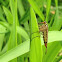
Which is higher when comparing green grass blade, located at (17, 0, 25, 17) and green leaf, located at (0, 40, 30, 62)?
green grass blade, located at (17, 0, 25, 17)

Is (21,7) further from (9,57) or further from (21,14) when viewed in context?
(9,57)

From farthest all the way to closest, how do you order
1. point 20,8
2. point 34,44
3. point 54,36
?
point 20,8 → point 54,36 → point 34,44

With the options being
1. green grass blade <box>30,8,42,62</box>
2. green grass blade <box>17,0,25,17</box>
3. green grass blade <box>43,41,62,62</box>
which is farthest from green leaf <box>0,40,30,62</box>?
green grass blade <box>17,0,25,17</box>

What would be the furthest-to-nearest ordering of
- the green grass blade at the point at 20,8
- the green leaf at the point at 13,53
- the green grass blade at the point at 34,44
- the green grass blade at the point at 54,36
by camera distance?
the green grass blade at the point at 20,8
the green grass blade at the point at 54,36
the green leaf at the point at 13,53
the green grass blade at the point at 34,44

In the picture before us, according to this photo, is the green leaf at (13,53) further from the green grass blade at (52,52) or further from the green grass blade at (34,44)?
the green grass blade at (52,52)

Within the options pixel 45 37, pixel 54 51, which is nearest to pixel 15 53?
pixel 45 37

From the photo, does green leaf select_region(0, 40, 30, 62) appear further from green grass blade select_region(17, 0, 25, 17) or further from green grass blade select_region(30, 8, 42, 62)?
green grass blade select_region(17, 0, 25, 17)

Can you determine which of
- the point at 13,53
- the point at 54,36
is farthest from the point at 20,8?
the point at 13,53

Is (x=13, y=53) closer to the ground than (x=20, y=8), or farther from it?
closer to the ground

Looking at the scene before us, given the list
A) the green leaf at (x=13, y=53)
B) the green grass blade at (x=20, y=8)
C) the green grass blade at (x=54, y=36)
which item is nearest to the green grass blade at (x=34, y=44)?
the green leaf at (x=13, y=53)

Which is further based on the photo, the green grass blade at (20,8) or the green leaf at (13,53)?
the green grass blade at (20,8)

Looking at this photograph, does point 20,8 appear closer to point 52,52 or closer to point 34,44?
point 52,52

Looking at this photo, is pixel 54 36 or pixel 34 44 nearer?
pixel 34 44

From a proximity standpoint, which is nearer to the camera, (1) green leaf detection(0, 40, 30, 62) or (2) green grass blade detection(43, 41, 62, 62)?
(1) green leaf detection(0, 40, 30, 62)
